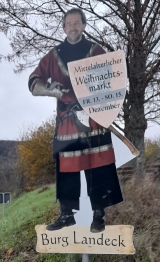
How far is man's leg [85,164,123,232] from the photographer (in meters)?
4.80

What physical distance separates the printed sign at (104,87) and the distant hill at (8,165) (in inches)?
260

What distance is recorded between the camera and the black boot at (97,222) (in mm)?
4723

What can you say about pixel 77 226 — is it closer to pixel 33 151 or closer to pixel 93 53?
pixel 93 53

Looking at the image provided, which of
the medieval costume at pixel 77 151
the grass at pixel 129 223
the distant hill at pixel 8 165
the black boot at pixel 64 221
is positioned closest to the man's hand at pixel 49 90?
the medieval costume at pixel 77 151

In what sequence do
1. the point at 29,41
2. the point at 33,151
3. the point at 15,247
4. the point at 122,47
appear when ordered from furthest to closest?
the point at 33,151 → the point at 29,41 → the point at 122,47 → the point at 15,247

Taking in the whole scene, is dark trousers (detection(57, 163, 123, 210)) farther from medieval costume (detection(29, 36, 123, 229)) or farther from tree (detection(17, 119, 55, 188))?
tree (detection(17, 119, 55, 188))

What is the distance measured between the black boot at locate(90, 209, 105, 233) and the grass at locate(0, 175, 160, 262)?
0.41m

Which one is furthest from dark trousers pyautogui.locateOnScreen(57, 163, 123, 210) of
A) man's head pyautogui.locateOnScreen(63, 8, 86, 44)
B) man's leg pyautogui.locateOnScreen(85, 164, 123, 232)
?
man's head pyautogui.locateOnScreen(63, 8, 86, 44)

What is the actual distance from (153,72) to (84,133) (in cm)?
234

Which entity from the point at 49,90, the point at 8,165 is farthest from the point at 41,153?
the point at 8,165

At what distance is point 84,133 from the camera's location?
4891 mm

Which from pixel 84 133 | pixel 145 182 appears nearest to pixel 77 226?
A: pixel 84 133

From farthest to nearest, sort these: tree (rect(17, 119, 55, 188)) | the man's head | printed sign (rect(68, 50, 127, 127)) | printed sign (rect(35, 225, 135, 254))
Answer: tree (rect(17, 119, 55, 188)) < the man's head < printed sign (rect(68, 50, 127, 127)) < printed sign (rect(35, 225, 135, 254))

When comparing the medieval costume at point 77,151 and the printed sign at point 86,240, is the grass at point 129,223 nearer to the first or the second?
the printed sign at point 86,240
